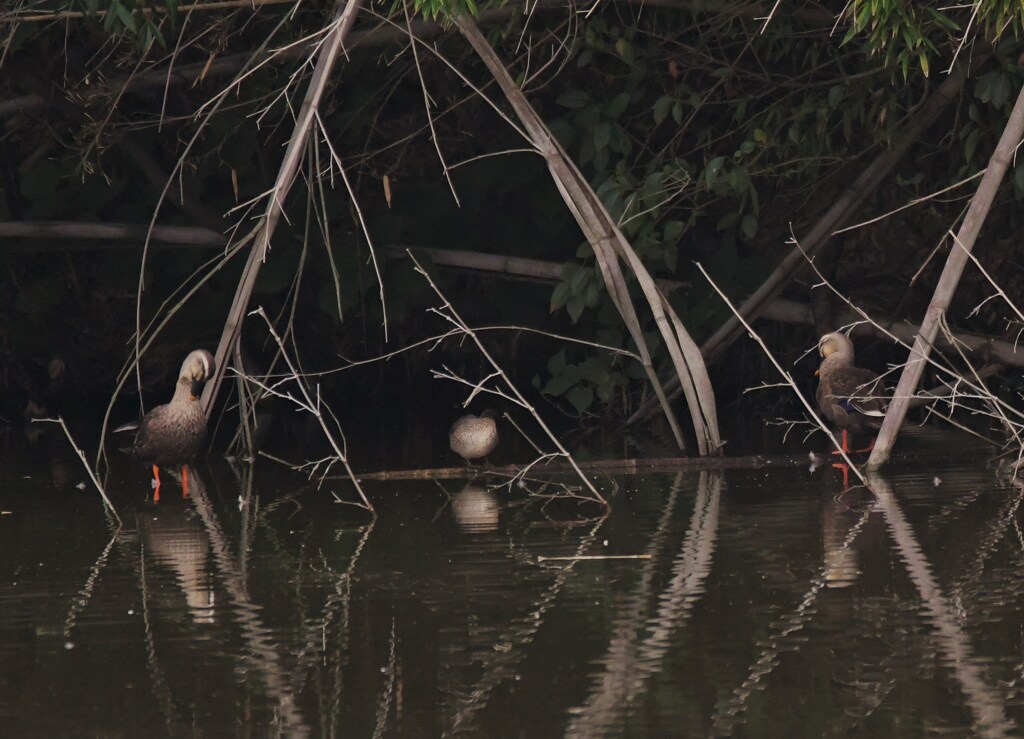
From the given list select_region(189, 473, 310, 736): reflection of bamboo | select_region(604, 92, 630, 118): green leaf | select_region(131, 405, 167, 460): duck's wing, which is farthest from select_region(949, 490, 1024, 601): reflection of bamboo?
select_region(131, 405, 167, 460): duck's wing

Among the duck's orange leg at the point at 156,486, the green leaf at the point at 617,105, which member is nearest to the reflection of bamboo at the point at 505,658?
the duck's orange leg at the point at 156,486

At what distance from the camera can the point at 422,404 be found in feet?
40.5

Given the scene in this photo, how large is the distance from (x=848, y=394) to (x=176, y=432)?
3320 millimetres

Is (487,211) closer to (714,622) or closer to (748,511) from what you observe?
(748,511)

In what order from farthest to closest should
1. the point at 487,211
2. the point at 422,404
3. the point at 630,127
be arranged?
the point at 422,404 → the point at 487,211 → the point at 630,127

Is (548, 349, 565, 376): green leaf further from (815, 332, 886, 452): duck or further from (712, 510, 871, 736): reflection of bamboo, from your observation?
(712, 510, 871, 736): reflection of bamboo

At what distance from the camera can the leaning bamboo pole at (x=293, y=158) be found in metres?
6.77

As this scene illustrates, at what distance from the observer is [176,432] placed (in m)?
7.93

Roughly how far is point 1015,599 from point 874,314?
525cm

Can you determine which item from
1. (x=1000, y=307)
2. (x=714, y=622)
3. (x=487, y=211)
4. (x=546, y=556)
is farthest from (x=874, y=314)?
(x=714, y=622)

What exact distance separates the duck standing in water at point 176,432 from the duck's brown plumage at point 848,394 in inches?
122

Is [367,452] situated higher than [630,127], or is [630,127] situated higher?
[630,127]

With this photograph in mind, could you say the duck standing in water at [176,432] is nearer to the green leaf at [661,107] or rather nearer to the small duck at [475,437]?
the small duck at [475,437]

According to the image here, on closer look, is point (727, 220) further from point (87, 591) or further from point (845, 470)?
point (87, 591)
